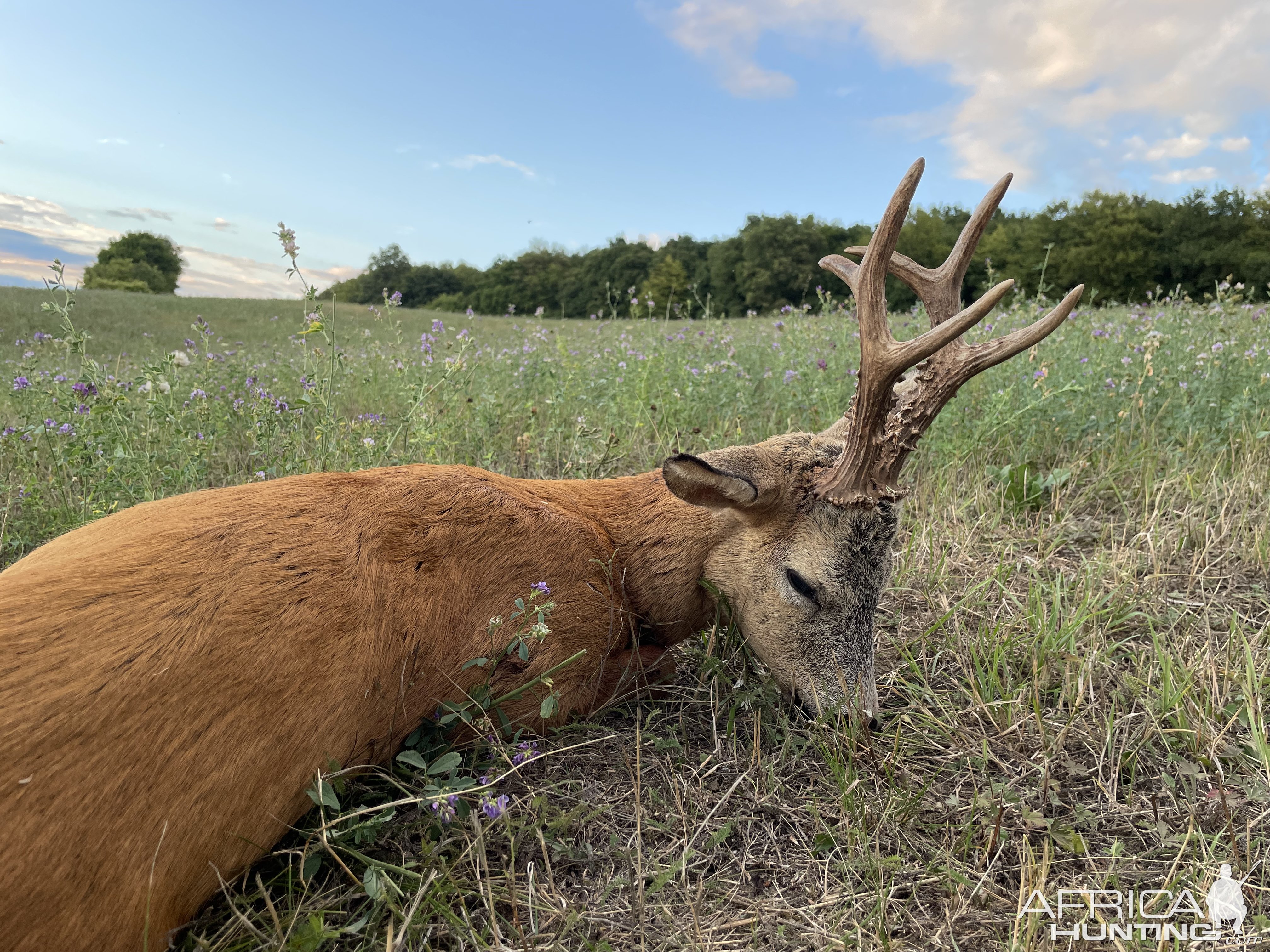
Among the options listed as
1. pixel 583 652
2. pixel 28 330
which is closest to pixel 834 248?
pixel 28 330

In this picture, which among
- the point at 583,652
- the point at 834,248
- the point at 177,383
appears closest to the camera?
the point at 583,652

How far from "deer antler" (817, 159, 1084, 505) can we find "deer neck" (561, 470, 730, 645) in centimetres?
52

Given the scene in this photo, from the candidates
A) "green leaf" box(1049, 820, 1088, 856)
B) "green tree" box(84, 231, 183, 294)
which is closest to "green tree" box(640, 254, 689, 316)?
"green leaf" box(1049, 820, 1088, 856)

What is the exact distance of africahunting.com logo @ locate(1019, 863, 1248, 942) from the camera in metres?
1.86

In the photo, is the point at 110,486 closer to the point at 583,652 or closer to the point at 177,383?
the point at 177,383

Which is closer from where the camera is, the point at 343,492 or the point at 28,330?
the point at 343,492

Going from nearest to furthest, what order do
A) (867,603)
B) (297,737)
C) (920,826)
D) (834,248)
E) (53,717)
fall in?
(53,717) < (297,737) < (920,826) < (867,603) < (834,248)

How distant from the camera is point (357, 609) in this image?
2.08 m

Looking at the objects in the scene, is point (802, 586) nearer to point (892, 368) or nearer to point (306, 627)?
point (892, 368)

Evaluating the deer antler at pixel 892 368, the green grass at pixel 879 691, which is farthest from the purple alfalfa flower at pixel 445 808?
the deer antler at pixel 892 368

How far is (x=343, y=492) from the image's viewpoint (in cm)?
237

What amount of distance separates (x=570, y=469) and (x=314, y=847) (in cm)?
293

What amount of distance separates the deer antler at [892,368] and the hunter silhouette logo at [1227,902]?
4.56ft

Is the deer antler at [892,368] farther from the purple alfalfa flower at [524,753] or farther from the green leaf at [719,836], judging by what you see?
the purple alfalfa flower at [524,753]
